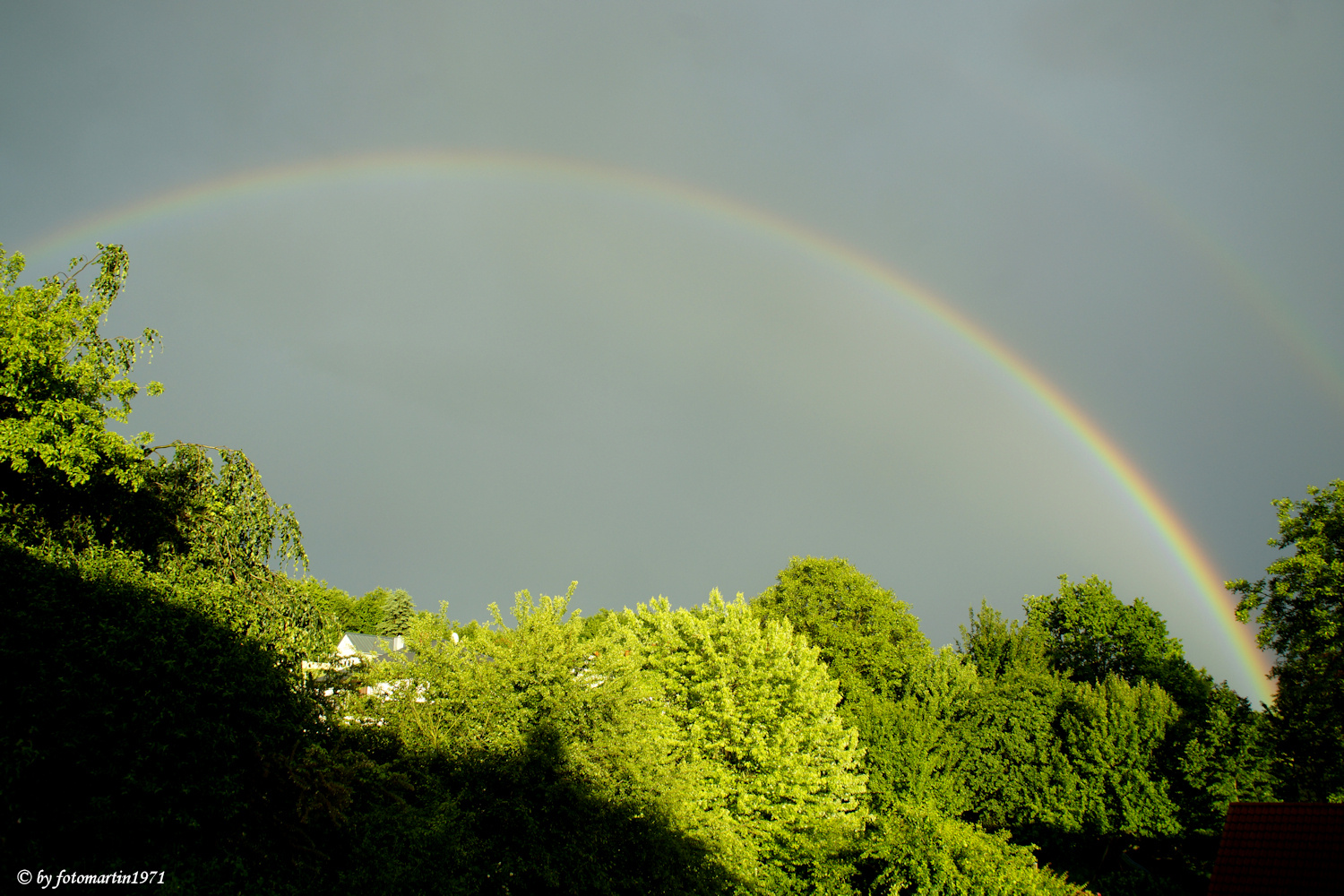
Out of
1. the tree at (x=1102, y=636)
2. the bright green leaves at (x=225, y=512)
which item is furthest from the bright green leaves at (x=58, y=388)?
the tree at (x=1102, y=636)

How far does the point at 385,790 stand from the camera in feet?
58.4

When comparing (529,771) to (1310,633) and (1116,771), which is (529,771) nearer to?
(1310,633)

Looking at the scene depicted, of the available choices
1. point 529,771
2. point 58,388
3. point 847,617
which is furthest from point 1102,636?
point 58,388

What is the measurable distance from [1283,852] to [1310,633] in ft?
36.6

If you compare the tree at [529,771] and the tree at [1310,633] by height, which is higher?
the tree at [1310,633]

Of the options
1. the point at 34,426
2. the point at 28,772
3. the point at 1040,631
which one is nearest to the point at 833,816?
the point at 28,772

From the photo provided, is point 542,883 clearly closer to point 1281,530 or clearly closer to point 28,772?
point 28,772

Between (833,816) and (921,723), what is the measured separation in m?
12.1

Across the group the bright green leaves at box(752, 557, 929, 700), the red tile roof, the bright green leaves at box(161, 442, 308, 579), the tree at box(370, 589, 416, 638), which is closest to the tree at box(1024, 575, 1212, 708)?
the bright green leaves at box(752, 557, 929, 700)

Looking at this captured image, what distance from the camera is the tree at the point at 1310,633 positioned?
24.6 meters

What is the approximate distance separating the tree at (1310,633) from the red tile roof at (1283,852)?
894 centimetres

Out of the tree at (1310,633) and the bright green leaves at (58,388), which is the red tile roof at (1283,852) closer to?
the tree at (1310,633)

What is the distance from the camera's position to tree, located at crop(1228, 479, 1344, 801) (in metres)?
24.6

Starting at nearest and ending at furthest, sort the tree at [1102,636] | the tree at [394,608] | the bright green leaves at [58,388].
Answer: the bright green leaves at [58,388]
the tree at [1102,636]
the tree at [394,608]
